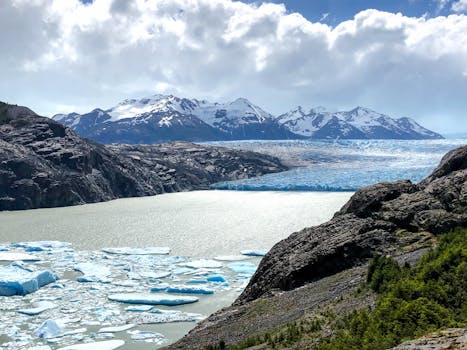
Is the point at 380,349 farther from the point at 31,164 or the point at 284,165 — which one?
the point at 284,165

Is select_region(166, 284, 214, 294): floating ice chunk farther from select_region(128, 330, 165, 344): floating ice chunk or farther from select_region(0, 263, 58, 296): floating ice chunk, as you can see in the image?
select_region(0, 263, 58, 296): floating ice chunk

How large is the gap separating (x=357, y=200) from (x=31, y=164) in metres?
72.6

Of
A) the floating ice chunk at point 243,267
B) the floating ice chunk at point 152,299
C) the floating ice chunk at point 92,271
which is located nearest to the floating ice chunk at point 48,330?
the floating ice chunk at point 152,299

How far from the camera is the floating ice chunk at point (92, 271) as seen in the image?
36006 mm

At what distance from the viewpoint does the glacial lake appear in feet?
89.7

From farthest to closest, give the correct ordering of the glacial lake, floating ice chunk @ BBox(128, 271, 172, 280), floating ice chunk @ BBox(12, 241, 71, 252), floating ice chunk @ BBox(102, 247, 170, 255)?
floating ice chunk @ BBox(12, 241, 71, 252) < floating ice chunk @ BBox(102, 247, 170, 255) < floating ice chunk @ BBox(128, 271, 172, 280) < the glacial lake

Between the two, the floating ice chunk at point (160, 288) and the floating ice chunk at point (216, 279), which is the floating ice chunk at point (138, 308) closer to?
the floating ice chunk at point (160, 288)

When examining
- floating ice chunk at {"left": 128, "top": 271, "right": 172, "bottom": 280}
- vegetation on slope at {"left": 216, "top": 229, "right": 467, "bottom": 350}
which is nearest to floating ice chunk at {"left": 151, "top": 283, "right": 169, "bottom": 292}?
floating ice chunk at {"left": 128, "top": 271, "right": 172, "bottom": 280}

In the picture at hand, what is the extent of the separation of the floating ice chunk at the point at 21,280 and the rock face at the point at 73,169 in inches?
1912

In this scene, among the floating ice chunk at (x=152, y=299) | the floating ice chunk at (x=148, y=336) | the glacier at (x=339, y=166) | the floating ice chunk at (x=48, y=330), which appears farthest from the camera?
the glacier at (x=339, y=166)

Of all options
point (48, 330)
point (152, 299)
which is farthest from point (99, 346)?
point (152, 299)

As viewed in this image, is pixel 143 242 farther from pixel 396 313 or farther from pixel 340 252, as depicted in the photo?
pixel 396 313

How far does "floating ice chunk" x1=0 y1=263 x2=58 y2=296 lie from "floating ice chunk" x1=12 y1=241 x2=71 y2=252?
10753mm

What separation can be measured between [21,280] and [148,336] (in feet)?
40.6
